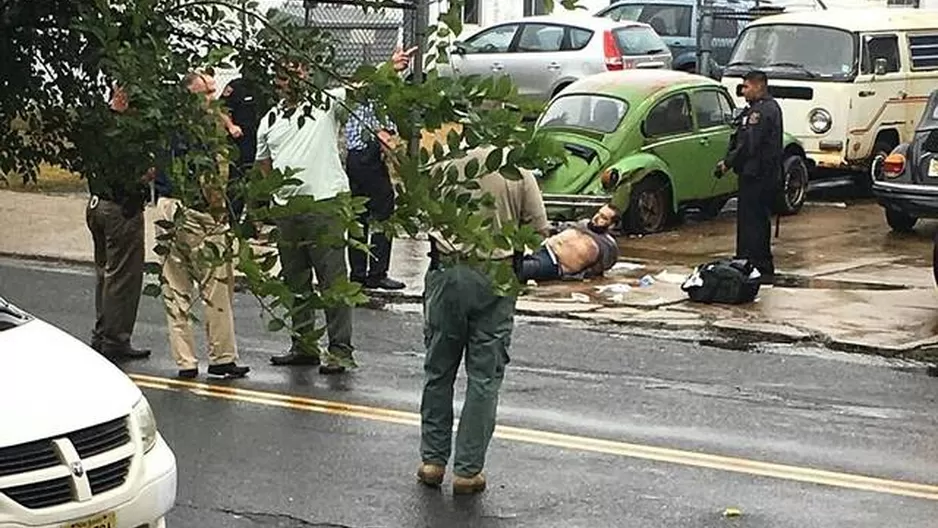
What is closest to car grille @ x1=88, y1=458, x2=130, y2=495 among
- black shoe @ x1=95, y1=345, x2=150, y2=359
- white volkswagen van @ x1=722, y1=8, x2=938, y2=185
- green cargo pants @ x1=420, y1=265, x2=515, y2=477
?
green cargo pants @ x1=420, y1=265, x2=515, y2=477

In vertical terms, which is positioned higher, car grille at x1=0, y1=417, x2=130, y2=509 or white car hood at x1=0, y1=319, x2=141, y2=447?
white car hood at x1=0, y1=319, x2=141, y2=447

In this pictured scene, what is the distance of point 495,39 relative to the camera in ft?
80.0

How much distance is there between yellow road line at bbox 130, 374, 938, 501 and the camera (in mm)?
7977

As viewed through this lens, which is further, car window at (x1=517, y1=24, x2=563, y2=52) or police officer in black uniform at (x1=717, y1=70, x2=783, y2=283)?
car window at (x1=517, y1=24, x2=563, y2=52)

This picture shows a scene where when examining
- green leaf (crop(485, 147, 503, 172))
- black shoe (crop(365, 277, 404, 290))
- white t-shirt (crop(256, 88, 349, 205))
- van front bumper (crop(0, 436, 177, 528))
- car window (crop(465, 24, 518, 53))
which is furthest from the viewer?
car window (crop(465, 24, 518, 53))

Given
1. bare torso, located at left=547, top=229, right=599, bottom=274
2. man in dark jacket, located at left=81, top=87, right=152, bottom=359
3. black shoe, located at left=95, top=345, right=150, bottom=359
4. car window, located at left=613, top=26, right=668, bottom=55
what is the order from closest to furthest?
1. man in dark jacket, located at left=81, top=87, right=152, bottom=359
2. black shoe, located at left=95, top=345, right=150, bottom=359
3. bare torso, located at left=547, top=229, right=599, bottom=274
4. car window, located at left=613, top=26, right=668, bottom=55

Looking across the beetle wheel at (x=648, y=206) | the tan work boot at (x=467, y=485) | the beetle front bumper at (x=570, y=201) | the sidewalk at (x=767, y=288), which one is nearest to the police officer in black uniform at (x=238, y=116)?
the tan work boot at (x=467, y=485)

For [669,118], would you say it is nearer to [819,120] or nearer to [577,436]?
[819,120]

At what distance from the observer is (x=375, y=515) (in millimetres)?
7355

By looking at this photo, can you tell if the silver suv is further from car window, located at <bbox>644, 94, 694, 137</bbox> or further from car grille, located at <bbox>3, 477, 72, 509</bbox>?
car grille, located at <bbox>3, 477, 72, 509</bbox>

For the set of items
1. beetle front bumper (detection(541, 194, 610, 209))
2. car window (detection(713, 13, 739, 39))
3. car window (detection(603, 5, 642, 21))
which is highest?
car window (detection(603, 5, 642, 21))

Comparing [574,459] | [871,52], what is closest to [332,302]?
[574,459]

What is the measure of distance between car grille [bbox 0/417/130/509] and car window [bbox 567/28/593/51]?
18.7m

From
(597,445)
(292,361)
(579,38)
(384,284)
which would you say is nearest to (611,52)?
(579,38)
